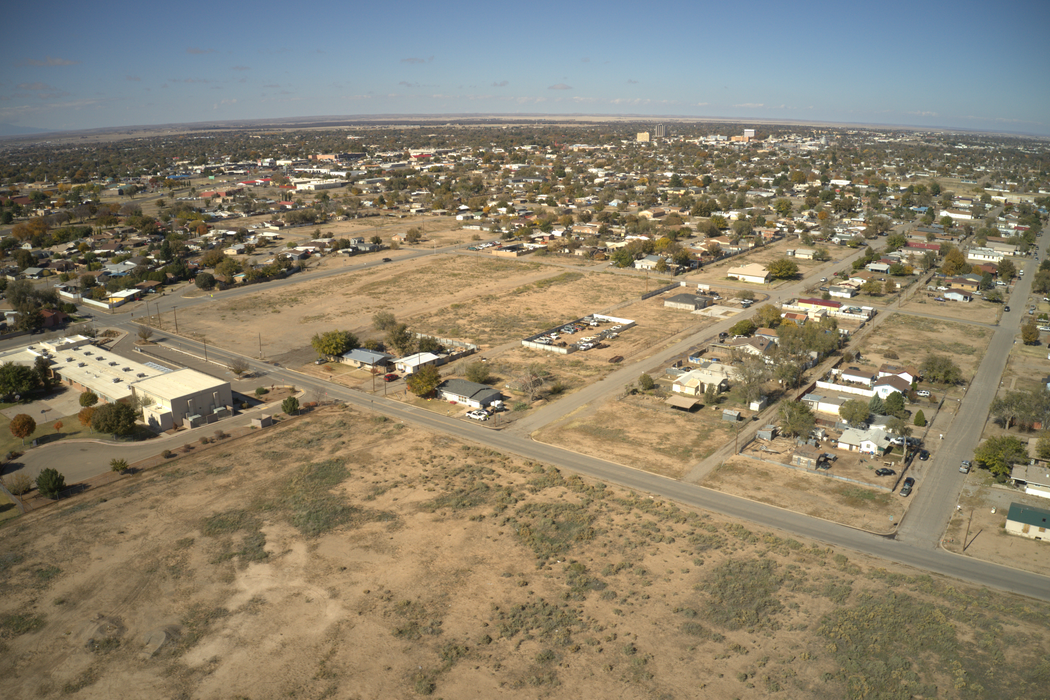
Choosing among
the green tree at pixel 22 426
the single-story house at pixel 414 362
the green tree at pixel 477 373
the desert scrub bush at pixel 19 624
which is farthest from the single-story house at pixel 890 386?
the green tree at pixel 22 426

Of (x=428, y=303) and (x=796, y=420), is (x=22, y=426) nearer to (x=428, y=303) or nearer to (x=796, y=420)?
(x=428, y=303)

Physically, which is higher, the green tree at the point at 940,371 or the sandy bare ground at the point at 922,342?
the green tree at the point at 940,371

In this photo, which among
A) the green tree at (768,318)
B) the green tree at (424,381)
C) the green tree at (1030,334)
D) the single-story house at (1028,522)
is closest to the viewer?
the single-story house at (1028,522)

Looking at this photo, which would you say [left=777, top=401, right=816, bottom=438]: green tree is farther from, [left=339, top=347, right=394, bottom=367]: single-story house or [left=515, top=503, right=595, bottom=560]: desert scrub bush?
[left=339, top=347, right=394, bottom=367]: single-story house

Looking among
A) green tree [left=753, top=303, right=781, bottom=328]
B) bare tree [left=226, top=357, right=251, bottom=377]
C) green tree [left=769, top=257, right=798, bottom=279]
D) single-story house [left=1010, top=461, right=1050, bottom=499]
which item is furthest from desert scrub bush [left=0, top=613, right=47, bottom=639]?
green tree [left=769, top=257, right=798, bottom=279]

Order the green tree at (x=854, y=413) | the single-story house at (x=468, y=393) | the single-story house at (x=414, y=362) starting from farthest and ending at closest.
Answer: the single-story house at (x=414, y=362)
the single-story house at (x=468, y=393)
the green tree at (x=854, y=413)

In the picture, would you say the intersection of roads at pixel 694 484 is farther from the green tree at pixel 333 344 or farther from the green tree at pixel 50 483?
the green tree at pixel 333 344

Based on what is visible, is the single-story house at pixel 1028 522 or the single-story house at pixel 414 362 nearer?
the single-story house at pixel 1028 522

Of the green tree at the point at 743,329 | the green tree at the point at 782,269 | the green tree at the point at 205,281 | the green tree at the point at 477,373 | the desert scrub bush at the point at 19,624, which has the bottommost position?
the desert scrub bush at the point at 19,624
